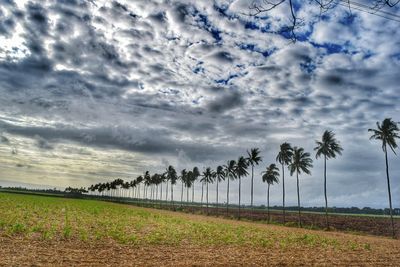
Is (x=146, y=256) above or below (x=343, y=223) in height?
above

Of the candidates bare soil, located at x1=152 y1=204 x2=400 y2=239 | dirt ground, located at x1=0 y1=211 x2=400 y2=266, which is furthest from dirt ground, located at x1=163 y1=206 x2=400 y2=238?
dirt ground, located at x1=0 y1=211 x2=400 y2=266

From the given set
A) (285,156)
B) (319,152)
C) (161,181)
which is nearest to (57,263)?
(319,152)

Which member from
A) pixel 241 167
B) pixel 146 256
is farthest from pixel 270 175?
pixel 146 256

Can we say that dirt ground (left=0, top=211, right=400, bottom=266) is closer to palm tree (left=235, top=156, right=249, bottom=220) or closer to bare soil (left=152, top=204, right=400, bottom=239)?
bare soil (left=152, top=204, right=400, bottom=239)

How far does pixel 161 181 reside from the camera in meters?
155

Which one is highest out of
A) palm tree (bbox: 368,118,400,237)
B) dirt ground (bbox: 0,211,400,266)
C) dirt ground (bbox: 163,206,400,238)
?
palm tree (bbox: 368,118,400,237)

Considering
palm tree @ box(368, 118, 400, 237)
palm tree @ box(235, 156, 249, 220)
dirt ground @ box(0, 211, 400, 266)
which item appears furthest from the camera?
palm tree @ box(235, 156, 249, 220)

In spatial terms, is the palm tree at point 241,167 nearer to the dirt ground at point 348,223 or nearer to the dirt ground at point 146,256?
the dirt ground at point 348,223

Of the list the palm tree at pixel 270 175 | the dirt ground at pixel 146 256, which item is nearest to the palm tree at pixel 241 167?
the palm tree at pixel 270 175

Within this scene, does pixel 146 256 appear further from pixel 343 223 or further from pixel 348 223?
pixel 348 223

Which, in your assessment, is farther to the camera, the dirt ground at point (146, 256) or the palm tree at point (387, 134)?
the palm tree at point (387, 134)

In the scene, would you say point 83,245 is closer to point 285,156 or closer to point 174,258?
point 174,258

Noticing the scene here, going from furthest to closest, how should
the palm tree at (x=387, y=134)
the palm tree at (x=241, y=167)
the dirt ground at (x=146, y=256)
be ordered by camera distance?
1. the palm tree at (x=241, y=167)
2. the palm tree at (x=387, y=134)
3. the dirt ground at (x=146, y=256)

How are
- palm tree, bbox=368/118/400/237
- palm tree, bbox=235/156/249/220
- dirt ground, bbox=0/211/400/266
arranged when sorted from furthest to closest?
palm tree, bbox=235/156/249/220
palm tree, bbox=368/118/400/237
dirt ground, bbox=0/211/400/266
